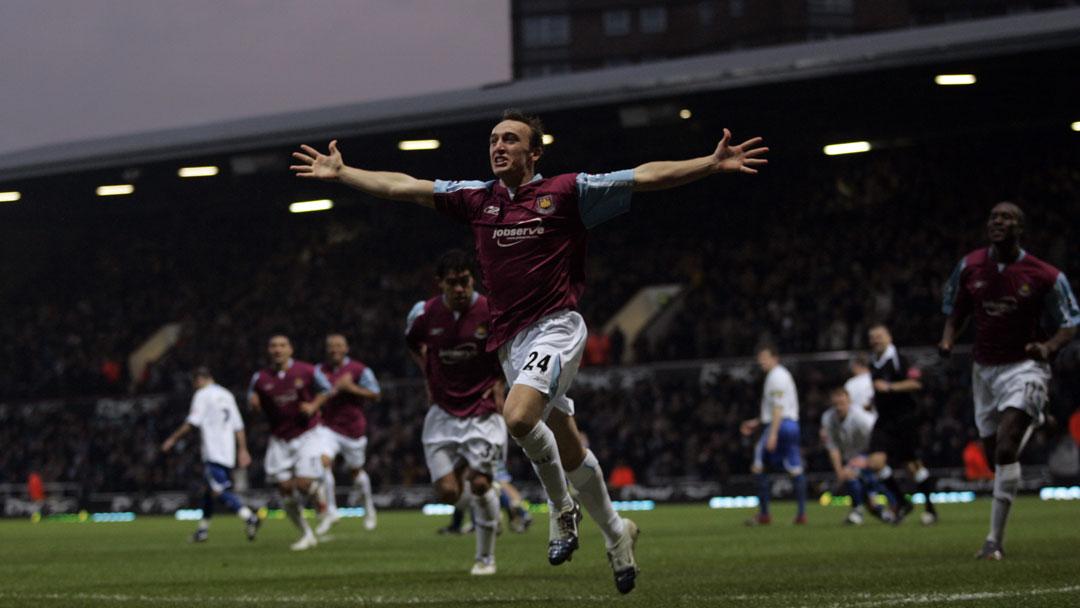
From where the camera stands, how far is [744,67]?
29.5 meters

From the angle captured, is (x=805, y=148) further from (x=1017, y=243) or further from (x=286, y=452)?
(x=1017, y=243)

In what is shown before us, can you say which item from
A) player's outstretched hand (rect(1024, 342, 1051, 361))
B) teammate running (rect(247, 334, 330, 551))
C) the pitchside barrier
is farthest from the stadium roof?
player's outstretched hand (rect(1024, 342, 1051, 361))

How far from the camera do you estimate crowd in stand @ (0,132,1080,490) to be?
3108cm

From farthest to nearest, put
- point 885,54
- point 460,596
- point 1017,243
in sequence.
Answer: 1. point 885,54
2. point 1017,243
3. point 460,596

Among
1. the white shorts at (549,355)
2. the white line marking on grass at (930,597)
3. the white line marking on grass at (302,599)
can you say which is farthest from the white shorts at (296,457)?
the white line marking on grass at (930,597)

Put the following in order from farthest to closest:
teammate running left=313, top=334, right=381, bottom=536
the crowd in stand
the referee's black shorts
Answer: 1. the crowd in stand
2. teammate running left=313, top=334, right=381, bottom=536
3. the referee's black shorts

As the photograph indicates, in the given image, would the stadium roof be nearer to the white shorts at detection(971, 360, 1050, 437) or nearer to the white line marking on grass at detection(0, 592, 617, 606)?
the white shorts at detection(971, 360, 1050, 437)

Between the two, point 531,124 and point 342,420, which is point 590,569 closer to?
point 531,124

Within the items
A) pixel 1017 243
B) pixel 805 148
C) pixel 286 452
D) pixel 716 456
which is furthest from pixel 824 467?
pixel 1017 243

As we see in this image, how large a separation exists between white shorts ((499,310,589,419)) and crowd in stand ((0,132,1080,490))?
824 inches

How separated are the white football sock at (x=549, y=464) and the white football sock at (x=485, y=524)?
3081 millimetres

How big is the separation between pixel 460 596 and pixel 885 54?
20846 mm

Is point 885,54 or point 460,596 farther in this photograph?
point 885,54

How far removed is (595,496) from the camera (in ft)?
28.3
